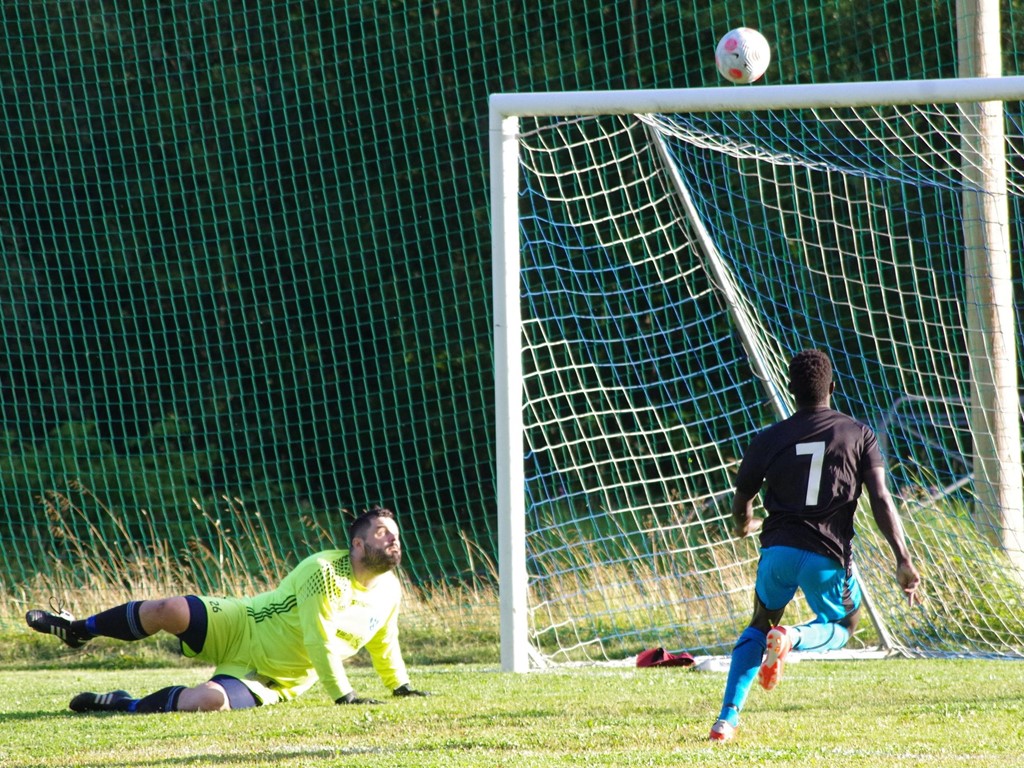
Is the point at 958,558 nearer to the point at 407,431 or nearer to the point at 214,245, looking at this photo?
the point at 407,431

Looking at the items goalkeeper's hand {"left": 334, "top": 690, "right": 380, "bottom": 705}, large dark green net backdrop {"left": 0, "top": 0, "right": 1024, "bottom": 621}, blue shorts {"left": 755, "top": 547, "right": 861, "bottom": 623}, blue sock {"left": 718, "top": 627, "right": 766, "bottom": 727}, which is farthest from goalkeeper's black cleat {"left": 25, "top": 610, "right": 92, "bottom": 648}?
large dark green net backdrop {"left": 0, "top": 0, "right": 1024, "bottom": 621}

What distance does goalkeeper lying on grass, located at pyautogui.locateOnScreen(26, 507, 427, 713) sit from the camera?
18.1 ft

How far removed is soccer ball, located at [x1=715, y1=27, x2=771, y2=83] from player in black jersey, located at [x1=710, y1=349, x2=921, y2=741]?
270 cm

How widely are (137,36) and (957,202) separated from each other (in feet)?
30.3

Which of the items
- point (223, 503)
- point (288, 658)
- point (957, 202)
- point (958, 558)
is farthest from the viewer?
point (223, 503)

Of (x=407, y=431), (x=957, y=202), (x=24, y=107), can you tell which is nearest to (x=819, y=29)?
(x=957, y=202)

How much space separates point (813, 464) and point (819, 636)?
58 cm

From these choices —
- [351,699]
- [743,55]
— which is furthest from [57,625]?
[743,55]

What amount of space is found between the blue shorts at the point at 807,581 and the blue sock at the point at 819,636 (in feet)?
0.13

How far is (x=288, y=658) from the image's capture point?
226 inches

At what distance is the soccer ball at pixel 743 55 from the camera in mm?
6891

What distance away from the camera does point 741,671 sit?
4531 millimetres

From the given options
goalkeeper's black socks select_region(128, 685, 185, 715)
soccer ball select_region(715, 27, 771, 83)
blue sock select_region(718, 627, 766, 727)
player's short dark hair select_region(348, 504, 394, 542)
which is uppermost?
soccer ball select_region(715, 27, 771, 83)

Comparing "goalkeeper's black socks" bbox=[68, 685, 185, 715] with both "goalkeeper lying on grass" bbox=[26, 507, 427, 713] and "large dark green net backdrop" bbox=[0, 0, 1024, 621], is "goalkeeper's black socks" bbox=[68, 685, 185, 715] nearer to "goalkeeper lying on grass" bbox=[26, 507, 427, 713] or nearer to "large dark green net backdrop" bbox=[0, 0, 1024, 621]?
"goalkeeper lying on grass" bbox=[26, 507, 427, 713]
